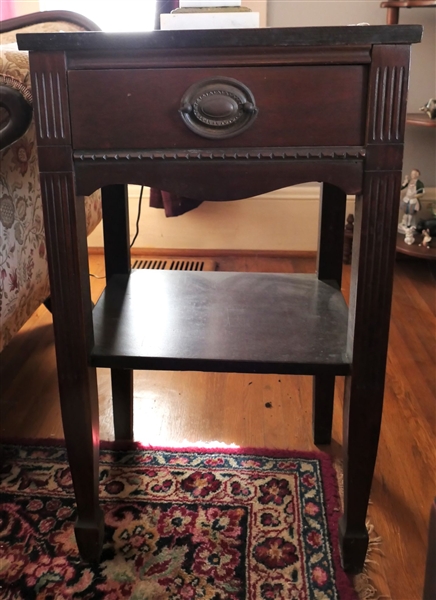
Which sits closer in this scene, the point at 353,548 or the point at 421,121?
the point at 353,548

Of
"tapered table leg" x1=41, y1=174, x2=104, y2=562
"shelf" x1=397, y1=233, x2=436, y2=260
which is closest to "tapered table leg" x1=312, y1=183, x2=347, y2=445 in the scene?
"tapered table leg" x1=41, y1=174, x2=104, y2=562

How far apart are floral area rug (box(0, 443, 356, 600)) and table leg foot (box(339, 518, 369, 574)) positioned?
0.02m

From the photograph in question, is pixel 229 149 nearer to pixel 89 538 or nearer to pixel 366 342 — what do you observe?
pixel 366 342

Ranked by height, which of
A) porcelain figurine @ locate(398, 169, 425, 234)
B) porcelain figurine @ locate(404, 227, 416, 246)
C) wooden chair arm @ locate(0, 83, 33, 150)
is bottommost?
porcelain figurine @ locate(404, 227, 416, 246)

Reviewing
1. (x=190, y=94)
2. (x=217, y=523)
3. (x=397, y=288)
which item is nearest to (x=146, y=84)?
(x=190, y=94)

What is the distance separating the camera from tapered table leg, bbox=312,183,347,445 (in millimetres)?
1031

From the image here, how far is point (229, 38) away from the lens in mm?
659

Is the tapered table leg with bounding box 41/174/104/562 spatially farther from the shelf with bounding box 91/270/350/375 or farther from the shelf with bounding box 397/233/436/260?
the shelf with bounding box 397/233/436/260

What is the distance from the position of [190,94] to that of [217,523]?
2.23 ft

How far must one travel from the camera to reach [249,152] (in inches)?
27.9

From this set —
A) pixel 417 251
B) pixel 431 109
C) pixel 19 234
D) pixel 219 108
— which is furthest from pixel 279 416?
pixel 431 109

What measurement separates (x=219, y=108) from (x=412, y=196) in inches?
64.5

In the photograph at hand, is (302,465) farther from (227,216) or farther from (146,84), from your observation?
(227,216)

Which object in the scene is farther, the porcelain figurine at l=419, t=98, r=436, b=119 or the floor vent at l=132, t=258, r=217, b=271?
the floor vent at l=132, t=258, r=217, b=271
